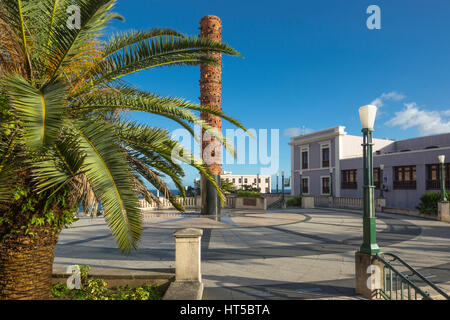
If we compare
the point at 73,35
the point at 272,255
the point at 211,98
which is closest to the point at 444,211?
the point at 272,255

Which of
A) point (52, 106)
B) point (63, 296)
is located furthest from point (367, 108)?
point (63, 296)

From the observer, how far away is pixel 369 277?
5.17m

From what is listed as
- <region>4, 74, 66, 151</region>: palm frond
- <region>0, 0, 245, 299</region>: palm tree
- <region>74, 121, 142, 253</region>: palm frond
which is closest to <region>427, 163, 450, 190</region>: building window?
<region>0, 0, 245, 299</region>: palm tree

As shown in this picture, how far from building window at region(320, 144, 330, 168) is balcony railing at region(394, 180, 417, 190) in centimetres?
934

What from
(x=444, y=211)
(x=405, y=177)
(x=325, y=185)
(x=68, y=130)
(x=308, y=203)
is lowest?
(x=308, y=203)

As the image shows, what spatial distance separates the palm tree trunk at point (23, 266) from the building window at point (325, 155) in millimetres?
38084

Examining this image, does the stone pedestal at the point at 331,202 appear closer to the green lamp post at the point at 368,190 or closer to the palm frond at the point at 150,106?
the green lamp post at the point at 368,190

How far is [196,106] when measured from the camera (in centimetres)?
529

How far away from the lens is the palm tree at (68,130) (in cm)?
319

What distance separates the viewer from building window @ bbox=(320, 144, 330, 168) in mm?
38688

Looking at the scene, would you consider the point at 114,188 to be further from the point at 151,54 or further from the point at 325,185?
the point at 325,185

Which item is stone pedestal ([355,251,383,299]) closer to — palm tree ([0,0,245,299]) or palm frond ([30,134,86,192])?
palm tree ([0,0,245,299])

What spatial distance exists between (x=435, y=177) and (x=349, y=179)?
31.4ft

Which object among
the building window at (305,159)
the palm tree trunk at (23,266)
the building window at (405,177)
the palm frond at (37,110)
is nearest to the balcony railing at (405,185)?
the building window at (405,177)
